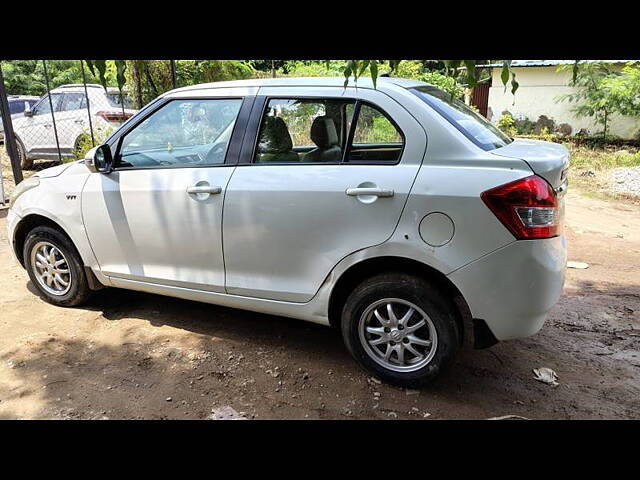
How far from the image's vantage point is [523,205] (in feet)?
8.34

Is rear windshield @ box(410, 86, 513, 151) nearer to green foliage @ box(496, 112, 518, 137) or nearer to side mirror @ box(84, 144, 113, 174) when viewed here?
side mirror @ box(84, 144, 113, 174)

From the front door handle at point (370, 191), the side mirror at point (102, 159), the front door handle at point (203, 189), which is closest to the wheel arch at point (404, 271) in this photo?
the front door handle at point (370, 191)

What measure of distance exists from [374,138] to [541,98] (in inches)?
592

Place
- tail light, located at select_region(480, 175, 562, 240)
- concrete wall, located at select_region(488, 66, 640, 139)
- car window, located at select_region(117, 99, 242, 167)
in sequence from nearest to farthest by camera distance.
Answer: tail light, located at select_region(480, 175, 562, 240) → car window, located at select_region(117, 99, 242, 167) → concrete wall, located at select_region(488, 66, 640, 139)

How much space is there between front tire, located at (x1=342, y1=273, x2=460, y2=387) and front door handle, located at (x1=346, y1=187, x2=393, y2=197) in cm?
50

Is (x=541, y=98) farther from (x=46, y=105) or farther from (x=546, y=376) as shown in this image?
(x=546, y=376)

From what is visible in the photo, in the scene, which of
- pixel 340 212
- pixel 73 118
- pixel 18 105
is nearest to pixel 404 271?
pixel 340 212

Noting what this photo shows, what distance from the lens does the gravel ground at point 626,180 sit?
30.7 ft

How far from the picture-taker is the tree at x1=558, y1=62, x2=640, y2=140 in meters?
13.0

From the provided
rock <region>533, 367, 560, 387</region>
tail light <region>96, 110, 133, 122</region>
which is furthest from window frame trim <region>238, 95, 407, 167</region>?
tail light <region>96, 110, 133, 122</region>

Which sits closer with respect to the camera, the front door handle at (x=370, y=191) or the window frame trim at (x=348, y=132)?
the front door handle at (x=370, y=191)

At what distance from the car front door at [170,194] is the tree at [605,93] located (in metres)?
12.4

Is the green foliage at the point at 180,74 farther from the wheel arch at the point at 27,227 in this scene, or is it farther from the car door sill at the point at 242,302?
the car door sill at the point at 242,302

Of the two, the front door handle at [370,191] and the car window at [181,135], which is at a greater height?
the car window at [181,135]
